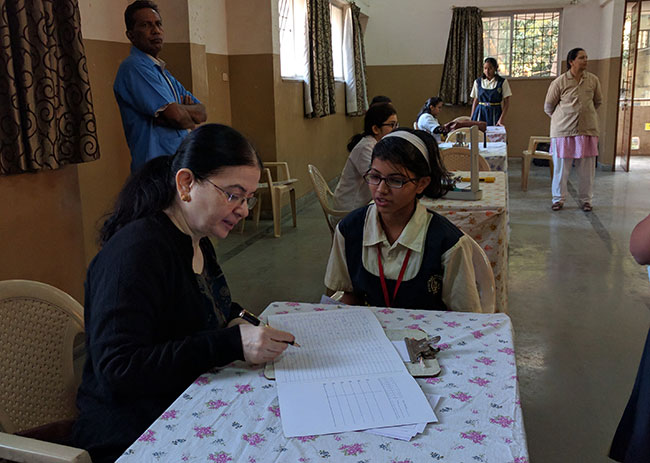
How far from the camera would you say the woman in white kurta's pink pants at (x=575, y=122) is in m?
5.52

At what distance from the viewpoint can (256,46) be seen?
17.2 ft

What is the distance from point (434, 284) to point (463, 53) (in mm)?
8336

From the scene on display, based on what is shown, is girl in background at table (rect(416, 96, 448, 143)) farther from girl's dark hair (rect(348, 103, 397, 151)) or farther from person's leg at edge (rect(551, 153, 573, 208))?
girl's dark hair (rect(348, 103, 397, 151))

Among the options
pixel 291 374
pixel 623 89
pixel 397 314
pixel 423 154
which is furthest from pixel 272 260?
pixel 623 89

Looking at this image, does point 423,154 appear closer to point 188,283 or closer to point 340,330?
point 340,330

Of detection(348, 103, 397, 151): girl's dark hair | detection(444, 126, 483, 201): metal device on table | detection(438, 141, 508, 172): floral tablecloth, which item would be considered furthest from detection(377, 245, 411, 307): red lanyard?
detection(438, 141, 508, 172): floral tablecloth

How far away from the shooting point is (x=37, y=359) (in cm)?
139

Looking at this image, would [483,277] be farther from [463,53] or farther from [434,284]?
[463,53]

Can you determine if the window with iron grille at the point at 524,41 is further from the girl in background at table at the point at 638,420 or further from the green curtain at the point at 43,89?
the girl in background at table at the point at 638,420

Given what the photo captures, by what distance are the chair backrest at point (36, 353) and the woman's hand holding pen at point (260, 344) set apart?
0.53 meters

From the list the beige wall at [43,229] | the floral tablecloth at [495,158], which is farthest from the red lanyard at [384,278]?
the floral tablecloth at [495,158]

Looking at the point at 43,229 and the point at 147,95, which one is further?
the point at 147,95

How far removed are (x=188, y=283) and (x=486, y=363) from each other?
623mm

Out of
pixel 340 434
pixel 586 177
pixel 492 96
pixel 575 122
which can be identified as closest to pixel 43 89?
pixel 340 434
